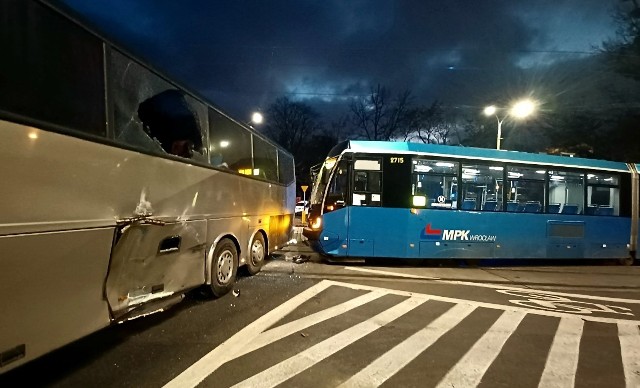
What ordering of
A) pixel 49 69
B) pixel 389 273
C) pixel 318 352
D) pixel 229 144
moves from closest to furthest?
pixel 49 69 < pixel 318 352 < pixel 229 144 < pixel 389 273

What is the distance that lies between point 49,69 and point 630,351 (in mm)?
7136

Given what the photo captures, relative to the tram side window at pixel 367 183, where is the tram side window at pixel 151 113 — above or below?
above

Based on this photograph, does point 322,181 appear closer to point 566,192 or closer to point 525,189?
point 525,189

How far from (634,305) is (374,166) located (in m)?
6.17

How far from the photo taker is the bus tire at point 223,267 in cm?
673

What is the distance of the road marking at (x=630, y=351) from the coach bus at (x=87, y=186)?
534 cm

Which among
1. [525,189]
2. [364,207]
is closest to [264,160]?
[364,207]

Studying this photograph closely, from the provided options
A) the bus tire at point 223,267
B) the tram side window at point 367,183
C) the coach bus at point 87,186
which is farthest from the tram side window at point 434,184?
the coach bus at point 87,186

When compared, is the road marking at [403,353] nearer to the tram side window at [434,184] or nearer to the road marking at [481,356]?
the road marking at [481,356]

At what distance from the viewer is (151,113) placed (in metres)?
5.10

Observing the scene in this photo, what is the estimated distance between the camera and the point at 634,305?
7.63m

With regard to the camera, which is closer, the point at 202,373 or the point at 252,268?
the point at 202,373

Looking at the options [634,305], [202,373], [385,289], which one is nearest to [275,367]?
[202,373]

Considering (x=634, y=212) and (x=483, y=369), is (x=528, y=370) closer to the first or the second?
(x=483, y=369)
